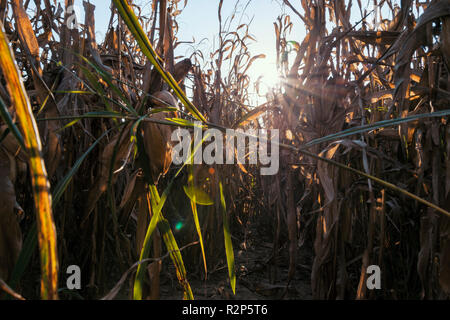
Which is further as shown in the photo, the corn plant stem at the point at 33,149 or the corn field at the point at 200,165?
the corn field at the point at 200,165

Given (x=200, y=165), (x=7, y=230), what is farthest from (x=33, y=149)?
(x=200, y=165)

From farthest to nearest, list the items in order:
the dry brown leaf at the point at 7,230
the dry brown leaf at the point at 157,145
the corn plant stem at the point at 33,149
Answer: the dry brown leaf at the point at 157,145 → the dry brown leaf at the point at 7,230 → the corn plant stem at the point at 33,149

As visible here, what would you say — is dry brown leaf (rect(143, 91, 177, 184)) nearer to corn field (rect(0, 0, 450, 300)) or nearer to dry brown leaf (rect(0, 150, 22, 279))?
corn field (rect(0, 0, 450, 300))

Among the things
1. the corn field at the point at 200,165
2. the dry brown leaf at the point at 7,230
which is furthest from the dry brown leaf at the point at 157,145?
the dry brown leaf at the point at 7,230

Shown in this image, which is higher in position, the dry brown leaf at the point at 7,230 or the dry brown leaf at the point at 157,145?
the dry brown leaf at the point at 157,145

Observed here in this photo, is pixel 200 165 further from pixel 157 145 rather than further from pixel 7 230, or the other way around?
pixel 7 230

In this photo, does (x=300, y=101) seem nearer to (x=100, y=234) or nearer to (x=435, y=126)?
(x=435, y=126)

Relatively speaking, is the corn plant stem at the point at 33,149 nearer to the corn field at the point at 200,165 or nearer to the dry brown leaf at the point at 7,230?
the corn field at the point at 200,165

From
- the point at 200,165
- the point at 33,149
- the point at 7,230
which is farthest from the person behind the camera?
the point at 200,165

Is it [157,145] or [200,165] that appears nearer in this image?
[157,145]
